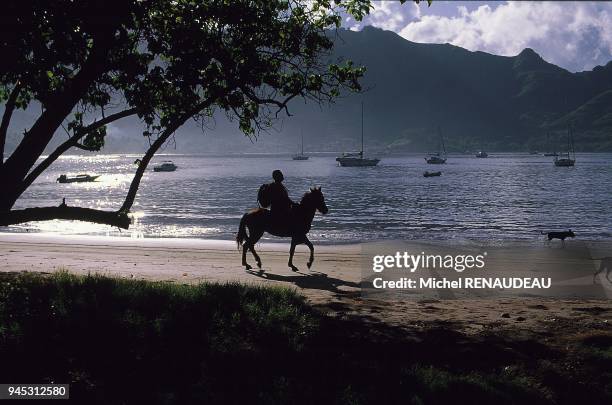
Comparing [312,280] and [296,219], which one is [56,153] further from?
[312,280]

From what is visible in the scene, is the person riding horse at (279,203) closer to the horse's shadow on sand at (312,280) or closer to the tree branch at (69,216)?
the horse's shadow on sand at (312,280)

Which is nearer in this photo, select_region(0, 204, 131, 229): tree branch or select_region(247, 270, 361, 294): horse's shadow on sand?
select_region(0, 204, 131, 229): tree branch

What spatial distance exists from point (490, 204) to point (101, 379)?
62150 millimetres

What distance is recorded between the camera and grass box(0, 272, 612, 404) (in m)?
6.59

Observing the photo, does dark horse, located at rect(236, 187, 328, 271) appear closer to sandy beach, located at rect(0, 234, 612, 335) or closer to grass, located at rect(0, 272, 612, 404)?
sandy beach, located at rect(0, 234, 612, 335)

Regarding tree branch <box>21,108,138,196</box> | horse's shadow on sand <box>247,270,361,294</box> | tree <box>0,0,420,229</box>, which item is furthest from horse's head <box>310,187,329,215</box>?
tree branch <box>21,108,138,196</box>

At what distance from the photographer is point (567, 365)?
7598mm

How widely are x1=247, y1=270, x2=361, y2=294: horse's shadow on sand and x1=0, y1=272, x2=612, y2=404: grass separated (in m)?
4.55

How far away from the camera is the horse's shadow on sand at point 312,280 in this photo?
14416 mm

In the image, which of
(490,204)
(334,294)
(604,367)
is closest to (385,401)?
(604,367)

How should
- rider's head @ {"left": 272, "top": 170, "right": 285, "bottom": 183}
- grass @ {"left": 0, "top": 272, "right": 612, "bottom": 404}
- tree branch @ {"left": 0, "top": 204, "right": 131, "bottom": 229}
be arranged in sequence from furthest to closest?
rider's head @ {"left": 272, "top": 170, "right": 285, "bottom": 183}
tree branch @ {"left": 0, "top": 204, "right": 131, "bottom": 229}
grass @ {"left": 0, "top": 272, "right": 612, "bottom": 404}

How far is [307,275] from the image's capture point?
54.5 feet

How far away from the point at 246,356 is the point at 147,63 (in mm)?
8547

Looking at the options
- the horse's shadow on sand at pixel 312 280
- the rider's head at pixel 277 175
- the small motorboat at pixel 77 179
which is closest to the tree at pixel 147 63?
the rider's head at pixel 277 175
